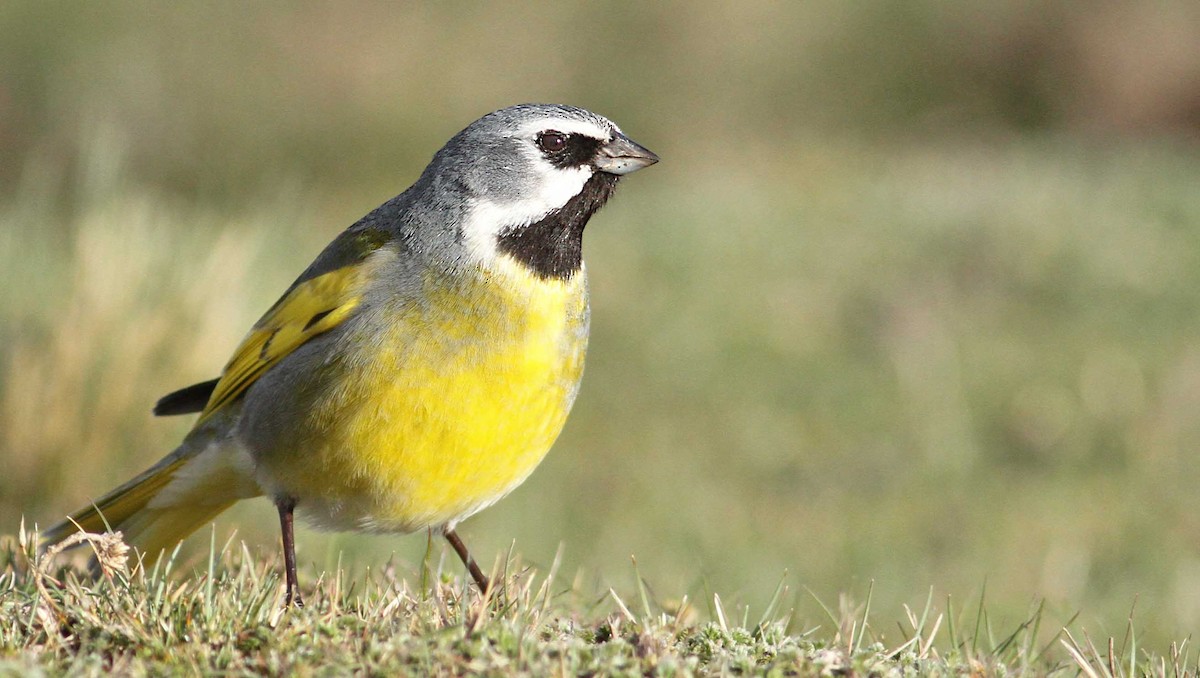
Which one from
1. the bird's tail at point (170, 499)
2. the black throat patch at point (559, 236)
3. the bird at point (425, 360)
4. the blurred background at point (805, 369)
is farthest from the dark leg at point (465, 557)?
the black throat patch at point (559, 236)

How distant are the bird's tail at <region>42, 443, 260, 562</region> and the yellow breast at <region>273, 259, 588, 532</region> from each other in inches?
19.0

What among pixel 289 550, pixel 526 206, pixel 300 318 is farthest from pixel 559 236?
pixel 289 550

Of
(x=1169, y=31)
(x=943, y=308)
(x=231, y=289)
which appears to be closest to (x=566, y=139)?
(x=231, y=289)

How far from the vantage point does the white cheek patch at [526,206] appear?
4.89 meters

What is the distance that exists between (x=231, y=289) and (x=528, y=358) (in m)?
3.44

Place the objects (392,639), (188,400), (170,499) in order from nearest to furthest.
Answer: (392,639) < (170,499) < (188,400)

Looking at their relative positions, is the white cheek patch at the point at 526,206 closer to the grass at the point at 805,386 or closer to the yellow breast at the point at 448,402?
the yellow breast at the point at 448,402

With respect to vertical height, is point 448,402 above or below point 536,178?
below

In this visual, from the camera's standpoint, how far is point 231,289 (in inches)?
301

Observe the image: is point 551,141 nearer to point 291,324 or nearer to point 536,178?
point 536,178

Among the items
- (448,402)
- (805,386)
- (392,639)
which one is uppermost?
(448,402)

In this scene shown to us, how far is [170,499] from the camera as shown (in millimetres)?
5297

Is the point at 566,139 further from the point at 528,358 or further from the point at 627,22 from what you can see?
the point at 627,22

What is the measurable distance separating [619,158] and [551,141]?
24cm
